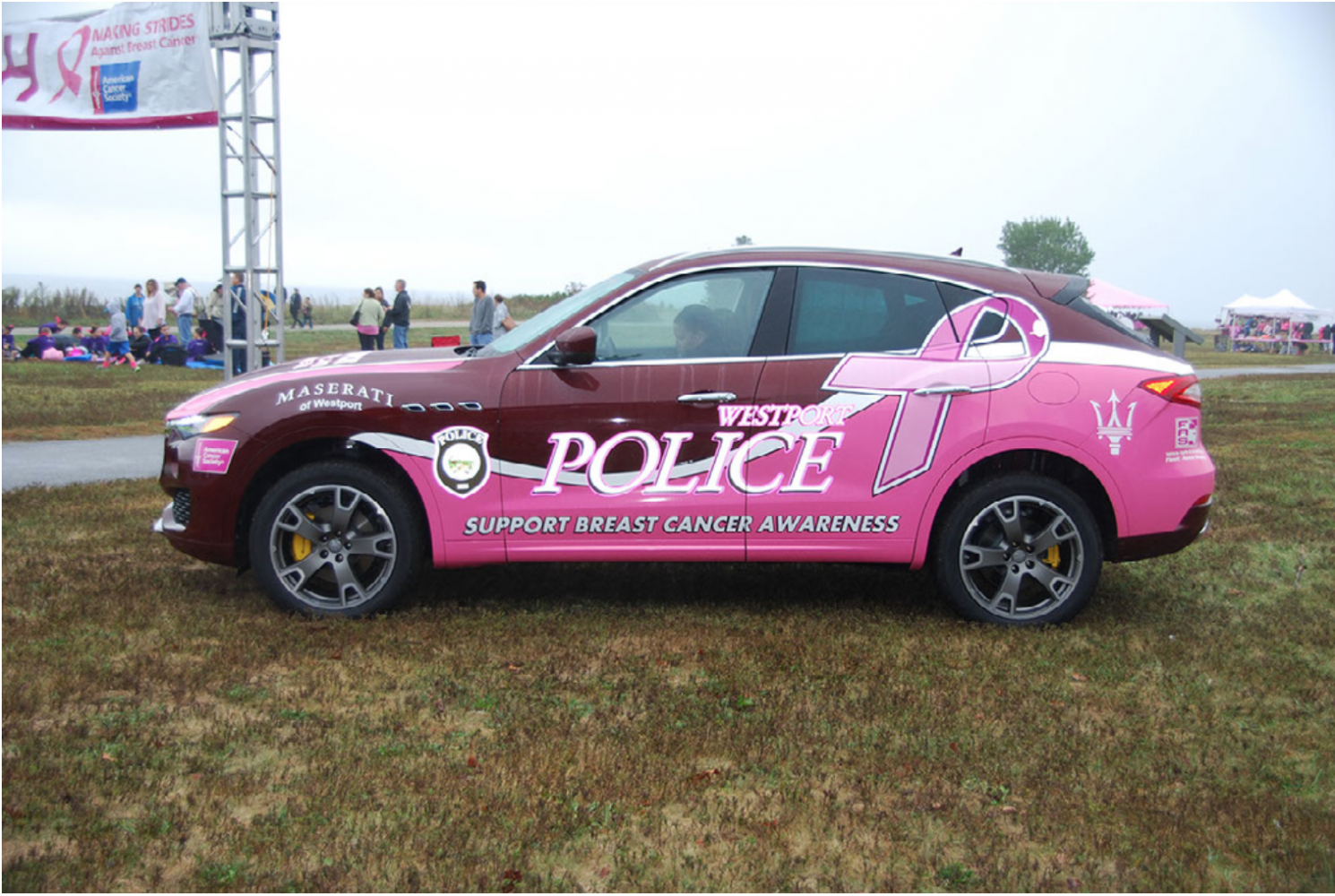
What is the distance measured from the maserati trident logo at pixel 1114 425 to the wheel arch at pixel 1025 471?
166mm

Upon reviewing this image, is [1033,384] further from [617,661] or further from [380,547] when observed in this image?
[380,547]

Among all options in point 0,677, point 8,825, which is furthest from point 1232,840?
point 0,677

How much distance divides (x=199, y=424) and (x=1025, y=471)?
3.97 m

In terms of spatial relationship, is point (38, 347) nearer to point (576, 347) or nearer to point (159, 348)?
point (159, 348)

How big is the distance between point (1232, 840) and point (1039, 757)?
719mm

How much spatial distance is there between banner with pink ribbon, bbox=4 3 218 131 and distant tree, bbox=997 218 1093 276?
13027 centimetres

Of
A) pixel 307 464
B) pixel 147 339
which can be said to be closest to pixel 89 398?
pixel 147 339

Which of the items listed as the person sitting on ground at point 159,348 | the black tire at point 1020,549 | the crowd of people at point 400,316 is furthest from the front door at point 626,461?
the person sitting on ground at point 159,348

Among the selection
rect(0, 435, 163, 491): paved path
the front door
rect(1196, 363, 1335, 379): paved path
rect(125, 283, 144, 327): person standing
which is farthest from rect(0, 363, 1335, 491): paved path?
Answer: rect(1196, 363, 1335, 379): paved path

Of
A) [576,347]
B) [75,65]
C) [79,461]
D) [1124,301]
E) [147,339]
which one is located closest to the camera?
[576,347]

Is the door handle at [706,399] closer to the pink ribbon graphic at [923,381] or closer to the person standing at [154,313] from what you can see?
the pink ribbon graphic at [923,381]

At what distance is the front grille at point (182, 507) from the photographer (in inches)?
231

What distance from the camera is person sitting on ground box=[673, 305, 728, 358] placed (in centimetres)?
582

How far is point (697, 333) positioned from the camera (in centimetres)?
584
